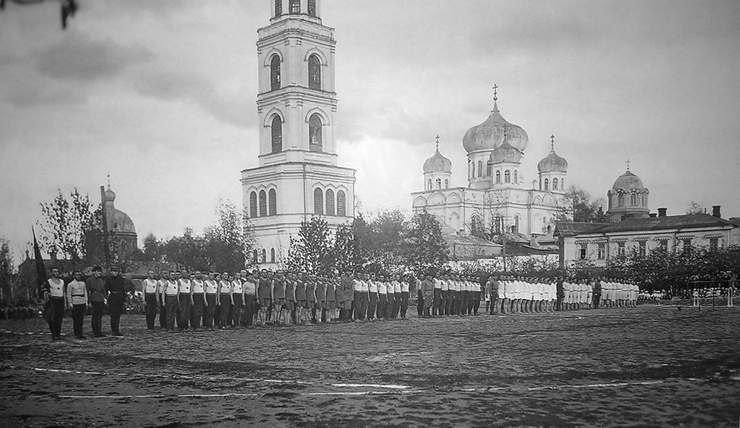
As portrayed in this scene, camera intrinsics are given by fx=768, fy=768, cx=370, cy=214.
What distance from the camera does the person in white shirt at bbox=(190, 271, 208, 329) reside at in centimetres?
1842

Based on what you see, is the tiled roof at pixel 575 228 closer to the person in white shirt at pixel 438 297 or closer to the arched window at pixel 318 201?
the arched window at pixel 318 201

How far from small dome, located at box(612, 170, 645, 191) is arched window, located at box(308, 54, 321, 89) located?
114 ft

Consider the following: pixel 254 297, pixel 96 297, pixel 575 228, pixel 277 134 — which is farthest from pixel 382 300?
pixel 277 134

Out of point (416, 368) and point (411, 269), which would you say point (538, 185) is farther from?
point (416, 368)

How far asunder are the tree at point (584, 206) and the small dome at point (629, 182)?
7798 millimetres

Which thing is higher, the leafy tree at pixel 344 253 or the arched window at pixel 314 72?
the arched window at pixel 314 72

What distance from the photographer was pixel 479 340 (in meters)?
14.5

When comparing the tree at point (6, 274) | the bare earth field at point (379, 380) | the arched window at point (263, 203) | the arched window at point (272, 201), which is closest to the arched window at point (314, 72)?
the arched window at point (272, 201)

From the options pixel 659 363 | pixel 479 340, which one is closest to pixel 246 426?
pixel 659 363

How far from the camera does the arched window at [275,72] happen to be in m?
68.9

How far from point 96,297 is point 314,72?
5469 centimetres

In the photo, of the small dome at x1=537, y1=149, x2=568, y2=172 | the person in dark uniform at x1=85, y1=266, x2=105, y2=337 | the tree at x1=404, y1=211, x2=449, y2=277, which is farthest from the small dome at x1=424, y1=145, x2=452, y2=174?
the person in dark uniform at x1=85, y1=266, x2=105, y2=337

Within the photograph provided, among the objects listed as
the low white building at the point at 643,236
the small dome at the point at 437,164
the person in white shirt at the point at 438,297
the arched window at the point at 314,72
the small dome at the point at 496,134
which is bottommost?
the person in white shirt at the point at 438,297

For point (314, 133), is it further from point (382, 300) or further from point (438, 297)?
point (382, 300)
